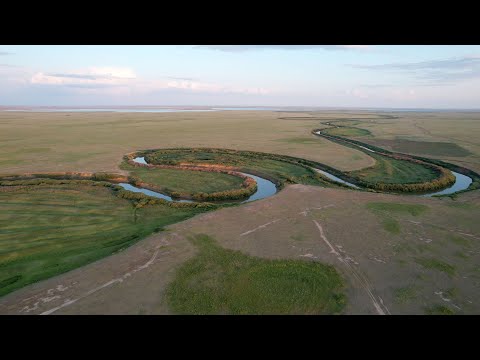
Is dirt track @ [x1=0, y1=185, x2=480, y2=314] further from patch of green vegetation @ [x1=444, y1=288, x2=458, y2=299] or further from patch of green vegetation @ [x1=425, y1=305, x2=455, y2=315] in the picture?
patch of green vegetation @ [x1=425, y1=305, x2=455, y2=315]

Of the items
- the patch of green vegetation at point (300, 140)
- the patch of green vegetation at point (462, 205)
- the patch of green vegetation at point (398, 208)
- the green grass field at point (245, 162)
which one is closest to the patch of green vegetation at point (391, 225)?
the patch of green vegetation at point (398, 208)

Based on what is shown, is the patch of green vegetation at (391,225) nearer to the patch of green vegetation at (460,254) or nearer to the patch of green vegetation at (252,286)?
the patch of green vegetation at (460,254)

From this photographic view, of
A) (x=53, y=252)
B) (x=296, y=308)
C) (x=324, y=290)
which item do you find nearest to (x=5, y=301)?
(x=53, y=252)

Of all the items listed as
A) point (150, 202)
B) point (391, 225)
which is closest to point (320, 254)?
point (391, 225)

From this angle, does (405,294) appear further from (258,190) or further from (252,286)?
Answer: (258,190)

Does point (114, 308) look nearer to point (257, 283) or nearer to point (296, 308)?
point (257, 283)
